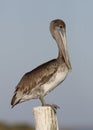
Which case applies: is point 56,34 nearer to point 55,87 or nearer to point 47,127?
point 55,87

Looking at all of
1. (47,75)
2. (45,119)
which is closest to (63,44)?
(47,75)

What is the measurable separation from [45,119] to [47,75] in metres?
1.82

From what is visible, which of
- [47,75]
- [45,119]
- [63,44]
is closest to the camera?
[45,119]

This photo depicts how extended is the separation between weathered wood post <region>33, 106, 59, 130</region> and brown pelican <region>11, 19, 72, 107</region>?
1.27 meters

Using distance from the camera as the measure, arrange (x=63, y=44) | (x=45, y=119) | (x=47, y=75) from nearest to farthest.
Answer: (x=45, y=119)
(x=47, y=75)
(x=63, y=44)

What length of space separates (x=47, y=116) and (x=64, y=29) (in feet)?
7.44

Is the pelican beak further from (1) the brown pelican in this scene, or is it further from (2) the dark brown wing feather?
(2) the dark brown wing feather

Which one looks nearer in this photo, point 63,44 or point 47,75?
point 47,75

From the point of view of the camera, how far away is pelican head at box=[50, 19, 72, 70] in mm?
9406

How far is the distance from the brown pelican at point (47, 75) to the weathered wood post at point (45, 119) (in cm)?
127

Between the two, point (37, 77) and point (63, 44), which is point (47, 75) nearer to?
point (37, 77)

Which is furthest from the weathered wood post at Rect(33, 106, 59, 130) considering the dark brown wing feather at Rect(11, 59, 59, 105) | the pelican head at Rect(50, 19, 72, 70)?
the pelican head at Rect(50, 19, 72, 70)

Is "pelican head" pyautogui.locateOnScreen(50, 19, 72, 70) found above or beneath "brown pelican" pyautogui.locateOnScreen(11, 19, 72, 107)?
above

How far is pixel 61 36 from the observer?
372 inches
